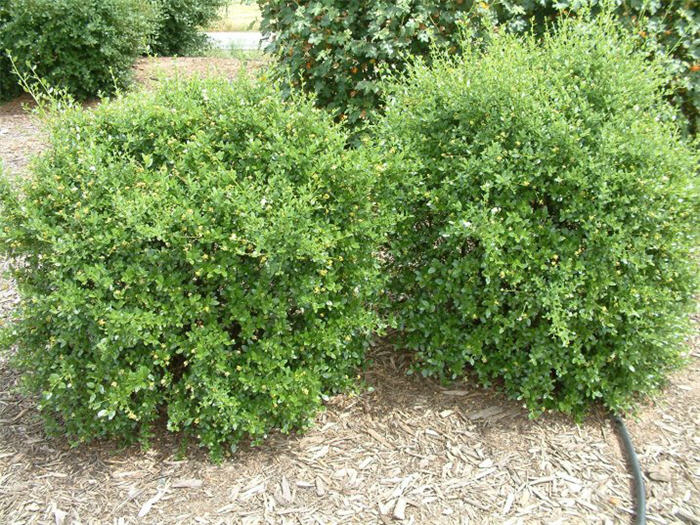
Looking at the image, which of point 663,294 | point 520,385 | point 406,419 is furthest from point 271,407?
point 663,294

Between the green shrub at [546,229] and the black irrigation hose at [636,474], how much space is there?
10cm

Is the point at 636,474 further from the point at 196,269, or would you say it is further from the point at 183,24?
the point at 183,24

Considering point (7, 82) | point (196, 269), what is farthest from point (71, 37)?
point (196, 269)

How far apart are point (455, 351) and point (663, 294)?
0.97 metres

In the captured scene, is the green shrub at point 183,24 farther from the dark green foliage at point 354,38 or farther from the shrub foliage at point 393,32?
the shrub foliage at point 393,32

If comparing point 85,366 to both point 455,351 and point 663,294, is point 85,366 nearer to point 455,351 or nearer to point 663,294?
point 455,351

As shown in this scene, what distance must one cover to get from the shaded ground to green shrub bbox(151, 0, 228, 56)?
25.7 ft

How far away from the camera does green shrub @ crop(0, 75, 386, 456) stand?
265 centimetres

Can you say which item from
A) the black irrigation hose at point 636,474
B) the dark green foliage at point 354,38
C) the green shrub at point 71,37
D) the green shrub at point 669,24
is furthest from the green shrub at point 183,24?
the black irrigation hose at point 636,474

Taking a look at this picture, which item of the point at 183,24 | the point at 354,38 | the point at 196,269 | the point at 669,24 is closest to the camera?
the point at 196,269

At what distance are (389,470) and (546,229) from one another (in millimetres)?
1285

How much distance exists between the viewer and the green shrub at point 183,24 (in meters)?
9.94

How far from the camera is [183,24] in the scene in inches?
403

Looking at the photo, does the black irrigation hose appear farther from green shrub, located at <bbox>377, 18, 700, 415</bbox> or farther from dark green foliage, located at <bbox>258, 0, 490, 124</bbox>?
dark green foliage, located at <bbox>258, 0, 490, 124</bbox>
